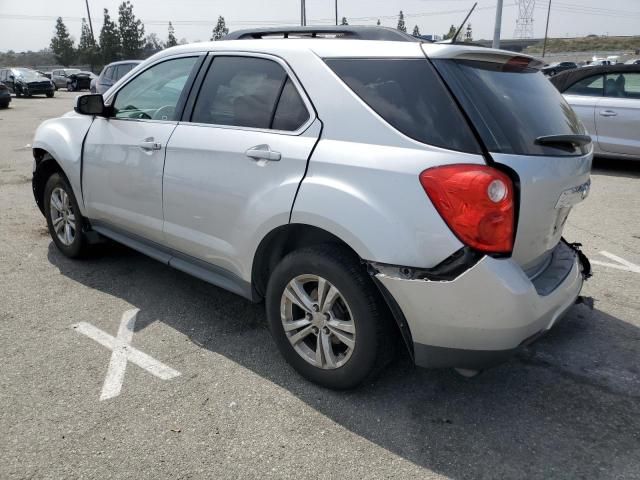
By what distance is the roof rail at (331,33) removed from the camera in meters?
2.88

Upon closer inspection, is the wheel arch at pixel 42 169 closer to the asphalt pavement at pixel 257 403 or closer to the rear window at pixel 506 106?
the asphalt pavement at pixel 257 403

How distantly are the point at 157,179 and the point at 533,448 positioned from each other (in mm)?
2621

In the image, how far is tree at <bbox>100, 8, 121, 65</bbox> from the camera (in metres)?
69.7

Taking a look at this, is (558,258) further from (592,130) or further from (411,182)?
(592,130)

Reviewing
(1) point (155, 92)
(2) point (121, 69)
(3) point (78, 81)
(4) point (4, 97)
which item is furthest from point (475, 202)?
(3) point (78, 81)

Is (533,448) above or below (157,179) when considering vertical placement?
below

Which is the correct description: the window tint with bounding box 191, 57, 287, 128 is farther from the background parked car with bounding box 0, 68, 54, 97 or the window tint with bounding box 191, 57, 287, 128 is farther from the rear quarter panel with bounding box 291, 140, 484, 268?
the background parked car with bounding box 0, 68, 54, 97

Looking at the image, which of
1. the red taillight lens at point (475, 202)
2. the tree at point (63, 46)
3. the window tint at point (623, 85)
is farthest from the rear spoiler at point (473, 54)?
the tree at point (63, 46)

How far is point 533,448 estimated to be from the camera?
244 cm

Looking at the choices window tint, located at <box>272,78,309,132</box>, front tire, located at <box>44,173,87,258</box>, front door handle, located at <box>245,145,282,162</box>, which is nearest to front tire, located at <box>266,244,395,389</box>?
front door handle, located at <box>245,145,282,162</box>

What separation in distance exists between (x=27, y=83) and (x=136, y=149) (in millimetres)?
30099

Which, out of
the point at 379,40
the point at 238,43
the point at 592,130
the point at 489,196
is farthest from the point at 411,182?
the point at 592,130

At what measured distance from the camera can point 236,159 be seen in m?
2.98

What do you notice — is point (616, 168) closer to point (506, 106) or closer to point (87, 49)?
point (506, 106)
